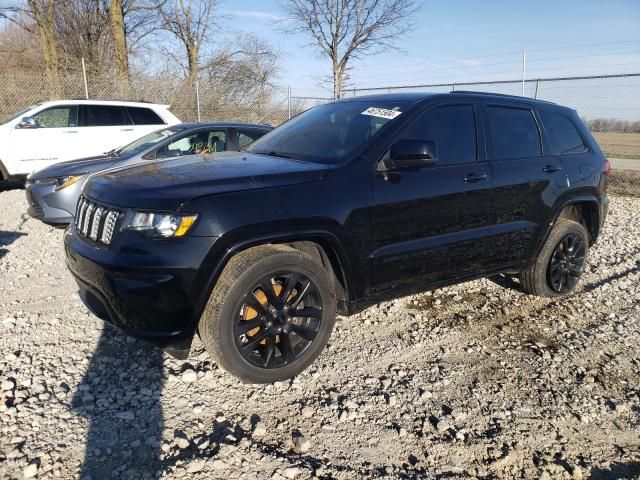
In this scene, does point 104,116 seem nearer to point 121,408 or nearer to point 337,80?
point 121,408

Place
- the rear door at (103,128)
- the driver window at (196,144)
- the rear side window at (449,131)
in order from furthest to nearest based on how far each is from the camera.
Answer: the rear door at (103,128) < the driver window at (196,144) < the rear side window at (449,131)

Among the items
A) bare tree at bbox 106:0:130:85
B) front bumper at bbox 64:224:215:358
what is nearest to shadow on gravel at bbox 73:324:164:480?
front bumper at bbox 64:224:215:358

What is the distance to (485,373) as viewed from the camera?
10.7ft

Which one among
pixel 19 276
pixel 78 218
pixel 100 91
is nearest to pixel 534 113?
pixel 78 218

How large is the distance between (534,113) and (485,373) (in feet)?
7.83

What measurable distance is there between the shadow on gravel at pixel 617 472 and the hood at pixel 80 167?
19.8 ft

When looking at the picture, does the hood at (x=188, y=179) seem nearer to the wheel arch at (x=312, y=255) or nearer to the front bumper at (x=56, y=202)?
the wheel arch at (x=312, y=255)

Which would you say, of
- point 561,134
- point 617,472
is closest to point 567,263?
point 561,134

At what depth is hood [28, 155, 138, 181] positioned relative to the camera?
6234 mm

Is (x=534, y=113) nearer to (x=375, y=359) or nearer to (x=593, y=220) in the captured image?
(x=593, y=220)

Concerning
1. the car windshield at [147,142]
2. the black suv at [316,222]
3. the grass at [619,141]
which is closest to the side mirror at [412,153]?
the black suv at [316,222]

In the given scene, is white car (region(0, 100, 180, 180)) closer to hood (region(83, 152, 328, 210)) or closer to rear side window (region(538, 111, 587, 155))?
hood (region(83, 152, 328, 210))

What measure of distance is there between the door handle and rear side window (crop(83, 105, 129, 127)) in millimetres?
8216

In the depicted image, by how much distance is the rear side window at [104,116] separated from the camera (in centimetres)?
976
